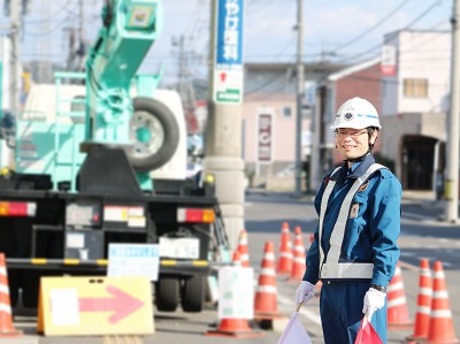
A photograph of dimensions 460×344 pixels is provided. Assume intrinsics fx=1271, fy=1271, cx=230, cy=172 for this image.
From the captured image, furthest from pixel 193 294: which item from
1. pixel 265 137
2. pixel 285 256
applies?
pixel 265 137

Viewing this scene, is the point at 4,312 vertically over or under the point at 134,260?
under

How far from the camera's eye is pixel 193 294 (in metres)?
15.3

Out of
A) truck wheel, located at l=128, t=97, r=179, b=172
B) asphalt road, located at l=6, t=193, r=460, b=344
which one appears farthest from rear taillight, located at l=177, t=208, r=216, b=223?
truck wheel, located at l=128, t=97, r=179, b=172

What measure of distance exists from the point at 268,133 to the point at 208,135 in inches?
2320

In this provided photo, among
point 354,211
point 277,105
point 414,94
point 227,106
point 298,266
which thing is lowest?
point 298,266

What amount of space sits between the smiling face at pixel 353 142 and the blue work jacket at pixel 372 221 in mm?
59

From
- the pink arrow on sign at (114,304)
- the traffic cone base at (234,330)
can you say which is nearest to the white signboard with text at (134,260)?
the pink arrow on sign at (114,304)

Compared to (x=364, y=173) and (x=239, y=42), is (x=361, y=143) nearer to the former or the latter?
(x=364, y=173)

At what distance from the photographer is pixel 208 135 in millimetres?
18969

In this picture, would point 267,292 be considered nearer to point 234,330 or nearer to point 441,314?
point 234,330

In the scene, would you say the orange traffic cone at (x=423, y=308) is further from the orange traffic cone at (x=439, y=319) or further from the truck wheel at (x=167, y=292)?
the truck wheel at (x=167, y=292)

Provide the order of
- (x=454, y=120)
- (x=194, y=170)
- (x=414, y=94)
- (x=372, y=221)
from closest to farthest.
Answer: (x=372, y=221), (x=194, y=170), (x=454, y=120), (x=414, y=94)

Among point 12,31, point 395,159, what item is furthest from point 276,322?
point 395,159

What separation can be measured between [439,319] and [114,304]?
11.3ft
